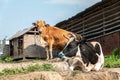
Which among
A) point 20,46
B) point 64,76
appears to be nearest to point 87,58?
point 64,76

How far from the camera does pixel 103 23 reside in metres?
22.6

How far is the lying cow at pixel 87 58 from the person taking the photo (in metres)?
14.5

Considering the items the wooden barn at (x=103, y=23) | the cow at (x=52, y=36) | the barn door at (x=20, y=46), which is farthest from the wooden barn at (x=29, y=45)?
the cow at (x=52, y=36)

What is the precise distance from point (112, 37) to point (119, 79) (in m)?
8.31

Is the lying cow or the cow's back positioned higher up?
the cow's back

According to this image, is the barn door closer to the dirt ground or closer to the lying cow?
the lying cow

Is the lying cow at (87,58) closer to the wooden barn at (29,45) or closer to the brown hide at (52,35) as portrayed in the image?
the brown hide at (52,35)

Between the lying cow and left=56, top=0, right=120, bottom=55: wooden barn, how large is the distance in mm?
4870

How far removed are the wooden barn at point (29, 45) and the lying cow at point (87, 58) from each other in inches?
344

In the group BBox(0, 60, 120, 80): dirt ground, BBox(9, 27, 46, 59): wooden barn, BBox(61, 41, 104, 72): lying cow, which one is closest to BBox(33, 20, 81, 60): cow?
BBox(61, 41, 104, 72): lying cow

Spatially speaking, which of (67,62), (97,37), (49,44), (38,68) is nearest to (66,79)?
(38,68)

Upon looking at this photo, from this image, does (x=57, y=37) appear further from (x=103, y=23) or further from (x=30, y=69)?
(x=30, y=69)

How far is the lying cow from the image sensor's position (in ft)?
47.5

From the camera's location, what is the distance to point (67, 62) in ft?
49.0
